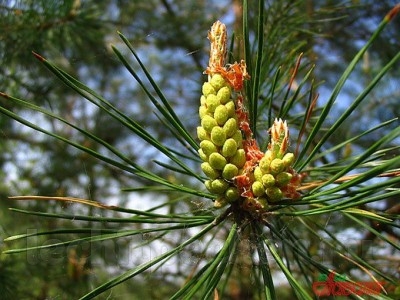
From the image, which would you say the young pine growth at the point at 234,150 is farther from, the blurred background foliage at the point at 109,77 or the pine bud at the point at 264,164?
the blurred background foliage at the point at 109,77

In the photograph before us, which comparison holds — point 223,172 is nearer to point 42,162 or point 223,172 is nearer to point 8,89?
point 8,89

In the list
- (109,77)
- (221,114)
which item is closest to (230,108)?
(221,114)

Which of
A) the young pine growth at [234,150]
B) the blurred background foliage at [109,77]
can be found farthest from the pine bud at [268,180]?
the blurred background foliage at [109,77]

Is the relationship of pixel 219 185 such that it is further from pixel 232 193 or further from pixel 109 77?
pixel 109 77

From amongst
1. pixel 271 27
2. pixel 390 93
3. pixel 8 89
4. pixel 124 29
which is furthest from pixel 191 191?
pixel 390 93

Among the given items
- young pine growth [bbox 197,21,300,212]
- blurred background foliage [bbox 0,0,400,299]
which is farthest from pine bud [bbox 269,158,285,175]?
blurred background foliage [bbox 0,0,400,299]

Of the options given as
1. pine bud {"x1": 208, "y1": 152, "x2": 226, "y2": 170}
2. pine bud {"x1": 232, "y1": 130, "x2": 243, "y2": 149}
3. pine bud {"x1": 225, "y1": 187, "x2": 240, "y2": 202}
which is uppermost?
pine bud {"x1": 232, "y1": 130, "x2": 243, "y2": 149}

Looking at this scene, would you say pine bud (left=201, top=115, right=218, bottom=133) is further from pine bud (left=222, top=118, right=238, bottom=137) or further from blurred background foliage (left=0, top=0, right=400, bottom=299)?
blurred background foliage (left=0, top=0, right=400, bottom=299)

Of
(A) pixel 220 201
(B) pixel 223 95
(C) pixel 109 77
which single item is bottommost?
(A) pixel 220 201
